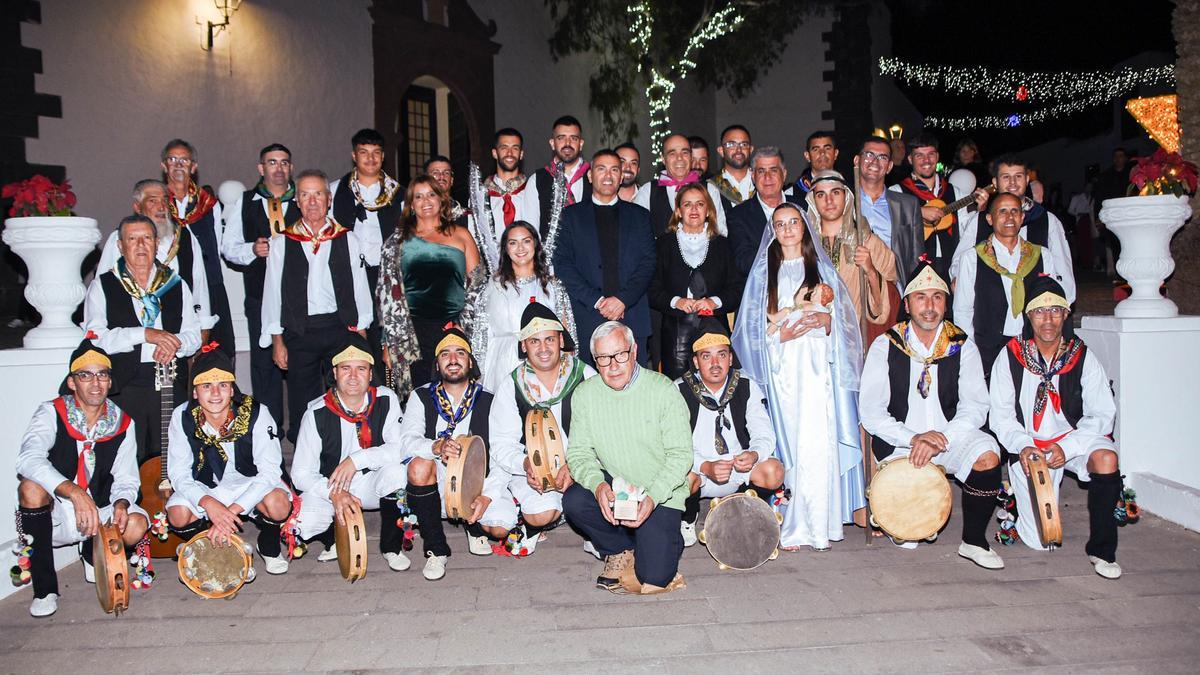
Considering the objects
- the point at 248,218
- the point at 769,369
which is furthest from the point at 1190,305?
the point at 248,218

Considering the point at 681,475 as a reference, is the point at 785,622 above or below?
below

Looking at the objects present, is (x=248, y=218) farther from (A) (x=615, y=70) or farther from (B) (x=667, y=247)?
(A) (x=615, y=70)

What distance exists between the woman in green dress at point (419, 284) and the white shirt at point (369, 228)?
0.36 meters

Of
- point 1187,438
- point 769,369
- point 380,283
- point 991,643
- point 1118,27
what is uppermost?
point 1118,27

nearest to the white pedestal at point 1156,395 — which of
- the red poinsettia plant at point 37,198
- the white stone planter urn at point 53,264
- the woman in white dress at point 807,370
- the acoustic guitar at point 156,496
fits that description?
the woman in white dress at point 807,370

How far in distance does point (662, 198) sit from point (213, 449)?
3227mm

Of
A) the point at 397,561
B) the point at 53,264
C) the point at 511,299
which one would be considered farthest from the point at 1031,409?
the point at 53,264

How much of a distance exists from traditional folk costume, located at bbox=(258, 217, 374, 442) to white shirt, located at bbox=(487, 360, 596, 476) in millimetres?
1156

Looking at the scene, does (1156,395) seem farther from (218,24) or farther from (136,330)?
(218,24)

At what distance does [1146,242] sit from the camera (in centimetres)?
570

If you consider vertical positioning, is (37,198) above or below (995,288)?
above

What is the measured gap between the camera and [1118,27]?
2056 cm

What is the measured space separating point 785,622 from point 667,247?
2567 millimetres

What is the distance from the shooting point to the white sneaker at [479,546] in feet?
16.1
